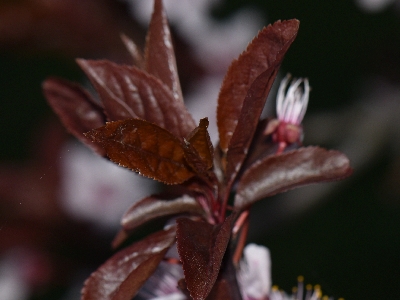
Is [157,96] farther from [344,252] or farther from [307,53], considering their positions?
[307,53]

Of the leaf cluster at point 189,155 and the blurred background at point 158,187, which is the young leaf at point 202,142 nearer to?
the leaf cluster at point 189,155

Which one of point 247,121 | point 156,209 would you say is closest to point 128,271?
point 156,209

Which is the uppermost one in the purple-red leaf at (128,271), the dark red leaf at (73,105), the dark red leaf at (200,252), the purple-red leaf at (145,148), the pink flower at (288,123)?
the pink flower at (288,123)

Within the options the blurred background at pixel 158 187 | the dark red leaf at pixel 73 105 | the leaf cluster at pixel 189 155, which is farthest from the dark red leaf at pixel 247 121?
the blurred background at pixel 158 187

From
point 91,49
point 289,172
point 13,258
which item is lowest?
point 13,258

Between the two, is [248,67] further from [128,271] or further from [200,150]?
[128,271]

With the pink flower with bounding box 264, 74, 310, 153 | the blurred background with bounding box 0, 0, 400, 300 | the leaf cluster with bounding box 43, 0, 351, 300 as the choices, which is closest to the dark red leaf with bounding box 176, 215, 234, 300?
the leaf cluster with bounding box 43, 0, 351, 300

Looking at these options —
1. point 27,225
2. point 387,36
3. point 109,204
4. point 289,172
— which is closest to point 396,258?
point 387,36
